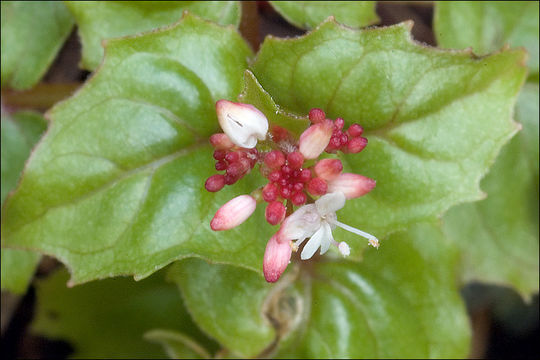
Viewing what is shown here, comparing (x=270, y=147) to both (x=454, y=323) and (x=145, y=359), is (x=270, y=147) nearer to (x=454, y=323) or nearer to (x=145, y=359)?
(x=454, y=323)

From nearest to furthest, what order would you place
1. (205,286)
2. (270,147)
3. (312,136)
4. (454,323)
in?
1. (312,136)
2. (270,147)
3. (205,286)
4. (454,323)

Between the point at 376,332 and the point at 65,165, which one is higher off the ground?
the point at 65,165

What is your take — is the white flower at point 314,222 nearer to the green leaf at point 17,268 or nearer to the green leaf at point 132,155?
the green leaf at point 132,155

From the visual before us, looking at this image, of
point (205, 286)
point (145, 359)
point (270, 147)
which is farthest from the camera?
point (145, 359)

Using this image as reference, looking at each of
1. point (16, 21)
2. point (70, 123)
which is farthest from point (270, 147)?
point (16, 21)

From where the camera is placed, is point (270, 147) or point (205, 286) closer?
point (270, 147)

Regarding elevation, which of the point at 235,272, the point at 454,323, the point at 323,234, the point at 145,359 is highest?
the point at 323,234

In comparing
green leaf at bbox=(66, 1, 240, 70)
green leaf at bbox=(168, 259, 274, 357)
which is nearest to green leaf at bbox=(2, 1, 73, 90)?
green leaf at bbox=(66, 1, 240, 70)

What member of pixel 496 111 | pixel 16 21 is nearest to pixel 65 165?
pixel 16 21
